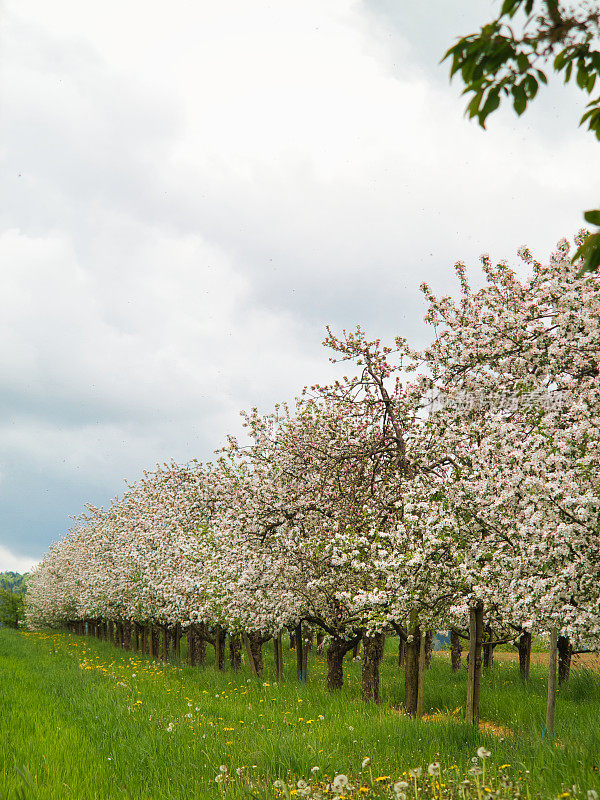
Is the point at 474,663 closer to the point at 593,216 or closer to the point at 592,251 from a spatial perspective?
the point at 592,251

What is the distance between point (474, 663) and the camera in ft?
42.8

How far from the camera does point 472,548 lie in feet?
36.1

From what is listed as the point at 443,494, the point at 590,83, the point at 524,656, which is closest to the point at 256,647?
the point at 524,656

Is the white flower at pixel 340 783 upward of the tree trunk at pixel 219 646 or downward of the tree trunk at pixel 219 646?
upward

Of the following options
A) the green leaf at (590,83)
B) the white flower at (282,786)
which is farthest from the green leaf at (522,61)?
the white flower at (282,786)

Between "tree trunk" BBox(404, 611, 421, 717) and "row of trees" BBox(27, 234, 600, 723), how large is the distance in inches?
1.8

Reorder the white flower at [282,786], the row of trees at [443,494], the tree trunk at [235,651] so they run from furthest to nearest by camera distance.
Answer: the tree trunk at [235,651] < the row of trees at [443,494] < the white flower at [282,786]

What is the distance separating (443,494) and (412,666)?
5.39m

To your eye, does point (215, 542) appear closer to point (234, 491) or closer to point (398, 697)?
point (234, 491)

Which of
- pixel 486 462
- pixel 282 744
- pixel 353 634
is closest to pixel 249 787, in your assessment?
pixel 282 744

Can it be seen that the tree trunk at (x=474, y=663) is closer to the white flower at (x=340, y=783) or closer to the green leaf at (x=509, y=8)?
the white flower at (x=340, y=783)

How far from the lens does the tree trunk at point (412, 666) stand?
13188 mm

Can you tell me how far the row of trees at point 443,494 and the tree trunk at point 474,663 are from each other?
0.05m

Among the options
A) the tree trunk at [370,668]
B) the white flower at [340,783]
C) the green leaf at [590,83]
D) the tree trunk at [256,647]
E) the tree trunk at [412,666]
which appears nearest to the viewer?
the green leaf at [590,83]
